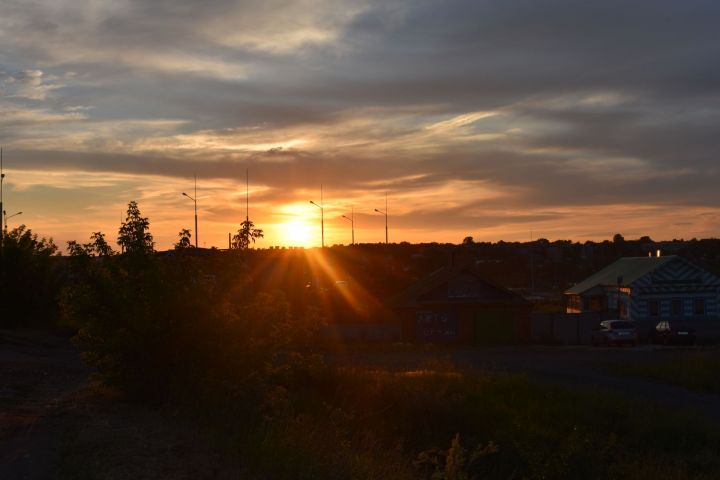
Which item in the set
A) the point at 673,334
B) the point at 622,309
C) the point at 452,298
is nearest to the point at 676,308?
the point at 622,309

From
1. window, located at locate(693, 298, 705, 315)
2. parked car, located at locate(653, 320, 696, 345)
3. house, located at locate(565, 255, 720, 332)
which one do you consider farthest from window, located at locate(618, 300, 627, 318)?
parked car, located at locate(653, 320, 696, 345)

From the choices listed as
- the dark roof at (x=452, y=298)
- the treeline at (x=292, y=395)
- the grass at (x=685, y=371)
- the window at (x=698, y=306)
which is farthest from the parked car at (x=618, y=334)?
the treeline at (x=292, y=395)

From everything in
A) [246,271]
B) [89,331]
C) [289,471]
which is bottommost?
[289,471]

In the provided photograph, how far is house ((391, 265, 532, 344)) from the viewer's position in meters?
53.4

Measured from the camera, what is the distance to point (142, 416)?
44.9ft

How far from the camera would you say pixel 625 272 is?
6488 centimetres

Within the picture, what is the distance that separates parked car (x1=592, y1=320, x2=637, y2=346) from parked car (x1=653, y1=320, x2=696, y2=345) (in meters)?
2.05

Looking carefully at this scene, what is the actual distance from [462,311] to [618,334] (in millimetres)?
9293

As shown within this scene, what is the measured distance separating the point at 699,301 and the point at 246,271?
5182 cm

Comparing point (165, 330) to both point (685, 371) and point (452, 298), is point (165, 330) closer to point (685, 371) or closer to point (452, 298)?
point (685, 371)

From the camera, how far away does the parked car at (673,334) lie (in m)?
52.0

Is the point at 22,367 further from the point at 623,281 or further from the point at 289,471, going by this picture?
the point at 623,281

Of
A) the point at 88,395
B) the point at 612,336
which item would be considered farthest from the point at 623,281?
the point at 88,395

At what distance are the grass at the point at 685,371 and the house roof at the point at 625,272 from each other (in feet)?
77.3
